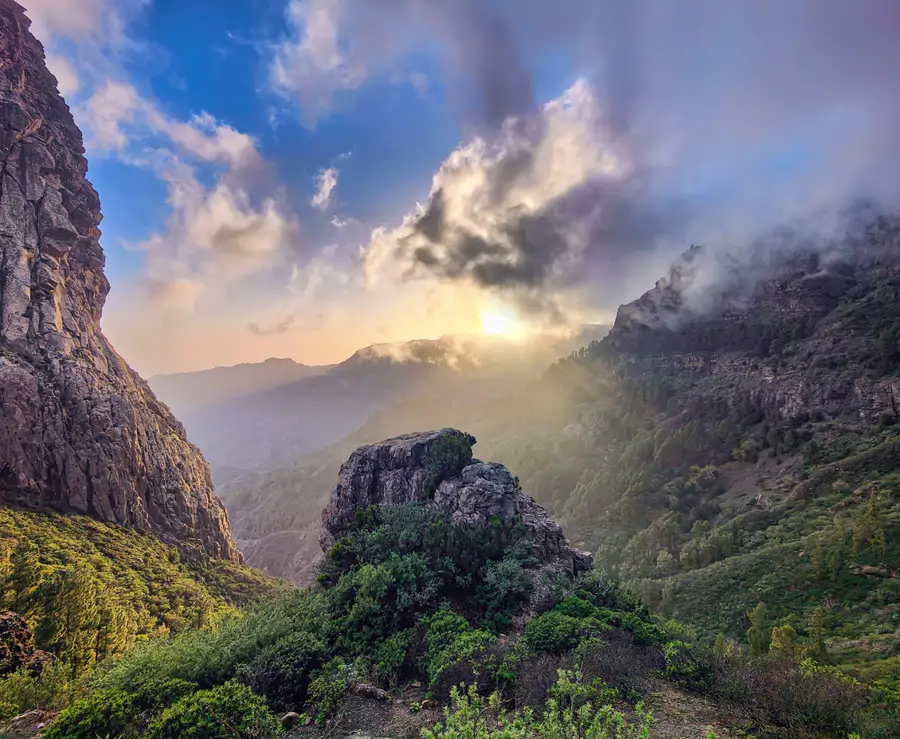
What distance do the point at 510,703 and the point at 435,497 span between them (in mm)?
23840

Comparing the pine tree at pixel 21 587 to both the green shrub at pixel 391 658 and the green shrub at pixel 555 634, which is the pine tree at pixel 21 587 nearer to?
the green shrub at pixel 391 658

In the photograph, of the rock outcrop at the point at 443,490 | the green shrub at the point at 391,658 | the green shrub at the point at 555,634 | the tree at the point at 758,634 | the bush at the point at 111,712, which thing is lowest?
the tree at the point at 758,634

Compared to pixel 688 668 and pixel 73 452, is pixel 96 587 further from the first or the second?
pixel 688 668

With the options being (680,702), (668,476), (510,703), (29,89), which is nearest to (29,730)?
(510,703)

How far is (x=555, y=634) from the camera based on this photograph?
2370 centimetres

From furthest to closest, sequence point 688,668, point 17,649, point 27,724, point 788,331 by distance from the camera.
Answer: point 788,331 → point 17,649 → point 688,668 → point 27,724

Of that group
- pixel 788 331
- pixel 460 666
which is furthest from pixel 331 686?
pixel 788 331

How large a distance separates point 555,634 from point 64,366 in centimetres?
7064

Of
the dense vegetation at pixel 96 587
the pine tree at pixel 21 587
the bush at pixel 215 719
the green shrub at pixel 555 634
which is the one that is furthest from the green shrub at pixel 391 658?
the pine tree at pixel 21 587

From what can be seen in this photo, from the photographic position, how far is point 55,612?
27.3 m

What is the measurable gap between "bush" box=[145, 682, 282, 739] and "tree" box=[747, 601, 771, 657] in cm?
3130

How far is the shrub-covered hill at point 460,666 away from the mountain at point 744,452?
642 inches

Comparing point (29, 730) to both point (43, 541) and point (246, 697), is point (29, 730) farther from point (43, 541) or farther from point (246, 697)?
point (43, 541)

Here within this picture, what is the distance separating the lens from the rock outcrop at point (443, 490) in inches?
1478
